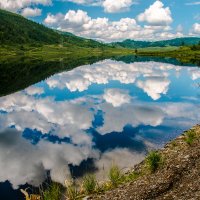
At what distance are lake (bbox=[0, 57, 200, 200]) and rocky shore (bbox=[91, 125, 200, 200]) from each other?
6365mm

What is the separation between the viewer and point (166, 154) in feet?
103

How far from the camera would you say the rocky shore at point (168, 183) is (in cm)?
2006

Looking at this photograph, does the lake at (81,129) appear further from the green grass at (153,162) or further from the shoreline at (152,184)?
the green grass at (153,162)

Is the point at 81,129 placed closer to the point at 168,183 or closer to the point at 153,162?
the point at 153,162

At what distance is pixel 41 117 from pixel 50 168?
2784cm

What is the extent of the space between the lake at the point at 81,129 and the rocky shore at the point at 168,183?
6365 millimetres

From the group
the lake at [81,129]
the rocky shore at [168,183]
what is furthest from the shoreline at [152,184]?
the lake at [81,129]

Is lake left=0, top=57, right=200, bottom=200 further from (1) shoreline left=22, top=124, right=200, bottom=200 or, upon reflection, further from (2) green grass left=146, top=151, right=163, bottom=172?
(2) green grass left=146, top=151, right=163, bottom=172

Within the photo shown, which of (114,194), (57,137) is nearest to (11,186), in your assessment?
(114,194)

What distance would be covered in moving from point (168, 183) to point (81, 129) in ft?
97.8

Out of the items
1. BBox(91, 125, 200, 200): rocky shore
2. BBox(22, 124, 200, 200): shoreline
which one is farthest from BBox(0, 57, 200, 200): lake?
BBox(91, 125, 200, 200): rocky shore

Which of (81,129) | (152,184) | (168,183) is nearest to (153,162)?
(152,184)

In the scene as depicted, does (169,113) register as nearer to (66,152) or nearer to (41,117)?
(41,117)

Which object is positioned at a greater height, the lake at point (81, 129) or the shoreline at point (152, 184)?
the shoreline at point (152, 184)
